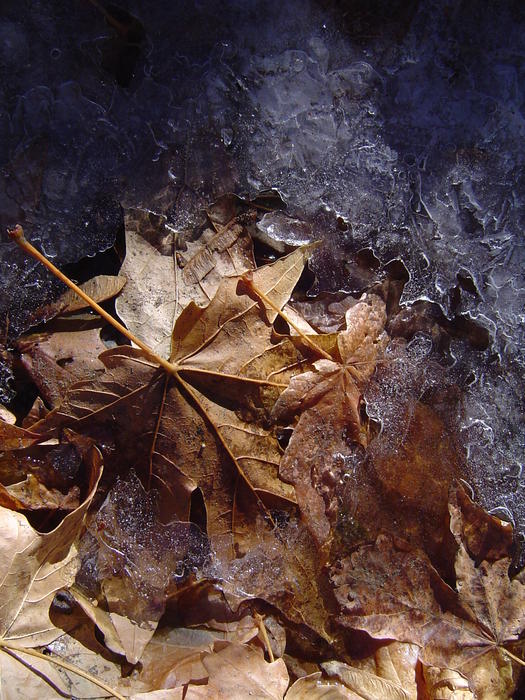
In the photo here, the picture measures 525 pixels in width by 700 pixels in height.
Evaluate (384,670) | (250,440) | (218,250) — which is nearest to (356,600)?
(384,670)

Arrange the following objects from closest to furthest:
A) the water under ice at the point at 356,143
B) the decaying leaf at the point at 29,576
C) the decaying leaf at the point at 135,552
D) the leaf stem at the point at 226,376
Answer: the decaying leaf at the point at 29,576 → the leaf stem at the point at 226,376 → the decaying leaf at the point at 135,552 → the water under ice at the point at 356,143

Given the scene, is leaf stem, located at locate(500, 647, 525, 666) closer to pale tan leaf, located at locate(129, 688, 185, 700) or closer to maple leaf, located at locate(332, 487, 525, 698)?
maple leaf, located at locate(332, 487, 525, 698)

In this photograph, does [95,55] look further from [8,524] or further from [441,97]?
[8,524]

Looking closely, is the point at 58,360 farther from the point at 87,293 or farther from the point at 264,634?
the point at 264,634

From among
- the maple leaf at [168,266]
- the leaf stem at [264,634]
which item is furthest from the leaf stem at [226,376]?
the leaf stem at [264,634]

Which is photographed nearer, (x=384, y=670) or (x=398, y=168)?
(x=384, y=670)

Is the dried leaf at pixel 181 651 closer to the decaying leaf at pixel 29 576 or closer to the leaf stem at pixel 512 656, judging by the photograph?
the decaying leaf at pixel 29 576
